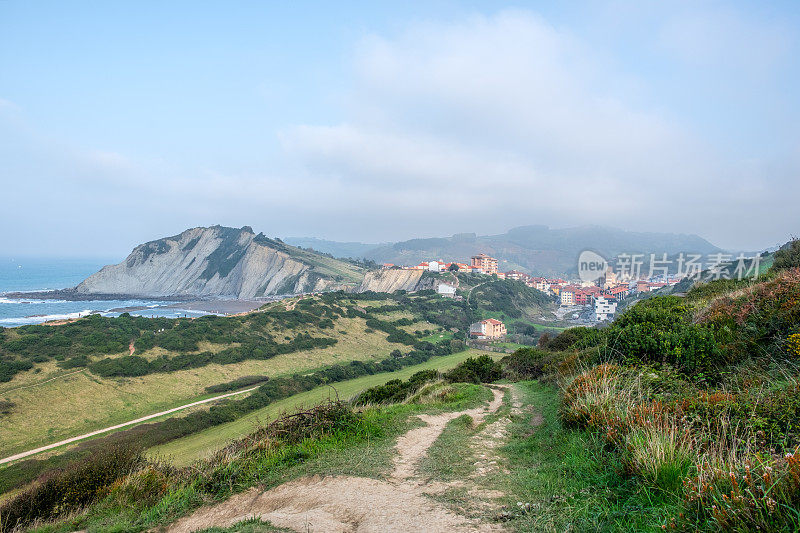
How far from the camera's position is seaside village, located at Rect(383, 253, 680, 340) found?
2413 inches

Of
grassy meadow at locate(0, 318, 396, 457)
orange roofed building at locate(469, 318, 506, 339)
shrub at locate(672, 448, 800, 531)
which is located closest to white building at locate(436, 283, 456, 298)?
orange roofed building at locate(469, 318, 506, 339)

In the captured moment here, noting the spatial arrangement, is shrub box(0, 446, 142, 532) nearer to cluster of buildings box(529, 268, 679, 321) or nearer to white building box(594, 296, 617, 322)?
cluster of buildings box(529, 268, 679, 321)

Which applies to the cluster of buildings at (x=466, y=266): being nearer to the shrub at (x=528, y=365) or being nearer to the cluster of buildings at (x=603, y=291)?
the cluster of buildings at (x=603, y=291)

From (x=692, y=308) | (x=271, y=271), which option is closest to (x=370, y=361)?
(x=692, y=308)

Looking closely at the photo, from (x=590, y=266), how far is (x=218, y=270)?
104 meters

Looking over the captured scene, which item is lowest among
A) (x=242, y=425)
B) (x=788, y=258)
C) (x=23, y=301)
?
(x=23, y=301)

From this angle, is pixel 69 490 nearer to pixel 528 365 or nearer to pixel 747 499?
pixel 747 499

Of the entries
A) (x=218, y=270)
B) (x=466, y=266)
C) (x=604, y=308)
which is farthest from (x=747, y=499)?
(x=218, y=270)

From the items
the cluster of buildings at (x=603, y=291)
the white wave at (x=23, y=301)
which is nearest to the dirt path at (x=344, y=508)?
the cluster of buildings at (x=603, y=291)

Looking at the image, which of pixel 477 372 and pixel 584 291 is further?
pixel 584 291

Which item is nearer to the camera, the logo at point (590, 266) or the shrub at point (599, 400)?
the shrub at point (599, 400)

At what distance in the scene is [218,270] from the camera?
120250 mm

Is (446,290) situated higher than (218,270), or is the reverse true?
(446,290)

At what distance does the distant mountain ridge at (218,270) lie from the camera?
10906 centimetres
